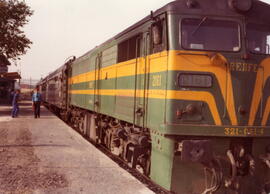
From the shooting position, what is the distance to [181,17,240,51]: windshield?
6.87m

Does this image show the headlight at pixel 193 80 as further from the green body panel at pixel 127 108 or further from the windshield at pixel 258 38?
the windshield at pixel 258 38

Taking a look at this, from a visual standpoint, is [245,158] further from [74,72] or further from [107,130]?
[74,72]

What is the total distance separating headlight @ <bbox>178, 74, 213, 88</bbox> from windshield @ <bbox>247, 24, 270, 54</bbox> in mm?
1092

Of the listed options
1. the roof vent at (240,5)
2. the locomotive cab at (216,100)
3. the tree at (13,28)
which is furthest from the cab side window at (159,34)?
the tree at (13,28)

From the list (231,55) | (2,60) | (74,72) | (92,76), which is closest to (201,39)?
(231,55)

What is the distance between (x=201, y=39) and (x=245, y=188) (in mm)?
2763

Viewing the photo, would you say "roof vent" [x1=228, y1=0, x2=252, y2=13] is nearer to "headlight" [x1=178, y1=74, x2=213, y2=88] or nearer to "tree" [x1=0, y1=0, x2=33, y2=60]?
"headlight" [x1=178, y1=74, x2=213, y2=88]

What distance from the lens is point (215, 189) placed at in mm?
6574

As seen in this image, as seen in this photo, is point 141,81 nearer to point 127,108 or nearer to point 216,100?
point 127,108

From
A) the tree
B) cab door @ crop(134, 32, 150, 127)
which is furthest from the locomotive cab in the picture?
the tree

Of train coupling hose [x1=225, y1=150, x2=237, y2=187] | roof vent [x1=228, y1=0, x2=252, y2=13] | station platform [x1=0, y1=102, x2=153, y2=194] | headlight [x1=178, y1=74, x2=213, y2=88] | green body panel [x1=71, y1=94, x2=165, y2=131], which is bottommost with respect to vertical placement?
station platform [x1=0, y1=102, x2=153, y2=194]

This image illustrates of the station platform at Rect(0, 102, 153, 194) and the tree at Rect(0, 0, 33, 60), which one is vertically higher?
the tree at Rect(0, 0, 33, 60)

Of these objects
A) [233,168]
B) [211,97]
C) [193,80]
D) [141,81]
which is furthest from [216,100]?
[141,81]

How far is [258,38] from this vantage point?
7176mm
